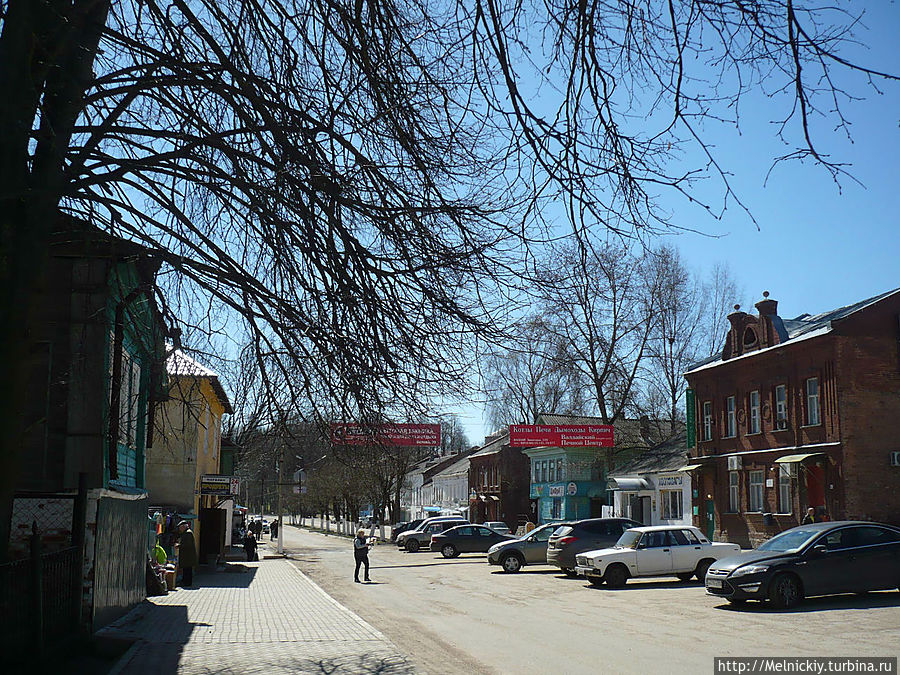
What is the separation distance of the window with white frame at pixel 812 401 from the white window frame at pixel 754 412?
333 centimetres

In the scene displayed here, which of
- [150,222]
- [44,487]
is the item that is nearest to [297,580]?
[44,487]

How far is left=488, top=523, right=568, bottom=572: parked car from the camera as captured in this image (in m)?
30.7

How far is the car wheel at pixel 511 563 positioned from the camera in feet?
100

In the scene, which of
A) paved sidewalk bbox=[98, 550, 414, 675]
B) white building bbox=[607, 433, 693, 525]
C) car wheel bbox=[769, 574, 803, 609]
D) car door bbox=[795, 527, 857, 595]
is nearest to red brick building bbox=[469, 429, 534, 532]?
white building bbox=[607, 433, 693, 525]

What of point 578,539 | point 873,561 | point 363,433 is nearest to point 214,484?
point 578,539

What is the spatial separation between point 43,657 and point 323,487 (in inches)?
2175

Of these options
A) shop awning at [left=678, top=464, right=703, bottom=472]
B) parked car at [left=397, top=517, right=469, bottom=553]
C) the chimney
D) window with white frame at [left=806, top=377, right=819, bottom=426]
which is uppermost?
the chimney

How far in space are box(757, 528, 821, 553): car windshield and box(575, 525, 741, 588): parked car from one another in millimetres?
4974

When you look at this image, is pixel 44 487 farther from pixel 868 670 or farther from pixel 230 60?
pixel 868 670

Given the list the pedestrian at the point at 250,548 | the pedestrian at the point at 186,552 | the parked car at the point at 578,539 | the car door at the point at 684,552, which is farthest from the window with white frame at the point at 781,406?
the pedestrian at the point at 250,548

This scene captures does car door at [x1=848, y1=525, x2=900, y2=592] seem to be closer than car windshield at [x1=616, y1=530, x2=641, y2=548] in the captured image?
Yes

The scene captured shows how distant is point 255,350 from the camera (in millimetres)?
10570

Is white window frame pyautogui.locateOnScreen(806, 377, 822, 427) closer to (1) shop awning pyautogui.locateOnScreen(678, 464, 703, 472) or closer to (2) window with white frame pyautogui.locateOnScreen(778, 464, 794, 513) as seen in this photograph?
(2) window with white frame pyautogui.locateOnScreen(778, 464, 794, 513)

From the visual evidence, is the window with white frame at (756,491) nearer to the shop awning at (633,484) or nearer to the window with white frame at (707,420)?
the window with white frame at (707,420)
